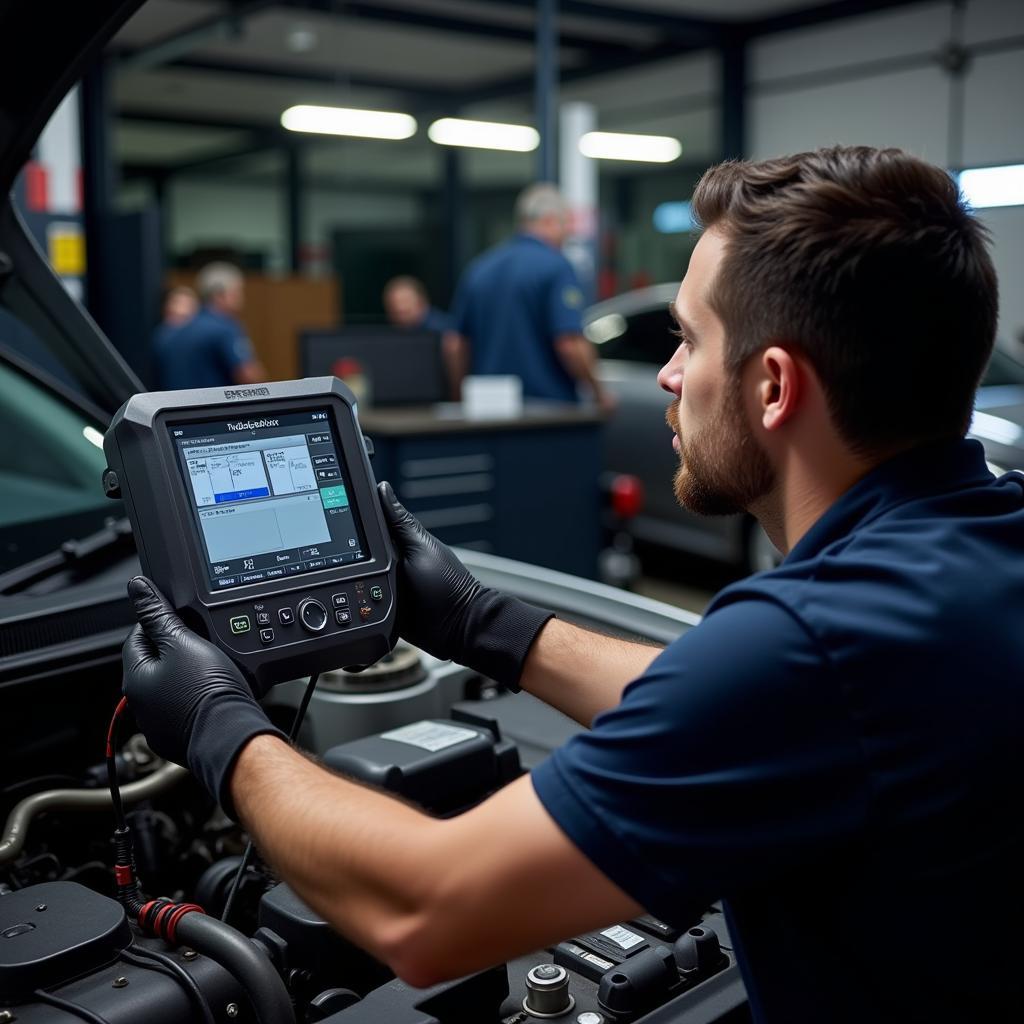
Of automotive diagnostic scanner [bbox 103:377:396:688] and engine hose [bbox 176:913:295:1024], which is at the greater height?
automotive diagnostic scanner [bbox 103:377:396:688]

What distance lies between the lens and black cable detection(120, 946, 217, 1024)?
1.06m

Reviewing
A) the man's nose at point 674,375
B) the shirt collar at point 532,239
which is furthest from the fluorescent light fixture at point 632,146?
the man's nose at point 674,375

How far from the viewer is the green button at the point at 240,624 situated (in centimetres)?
116

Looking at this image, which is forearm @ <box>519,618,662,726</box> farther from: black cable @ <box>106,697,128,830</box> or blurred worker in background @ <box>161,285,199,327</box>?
blurred worker in background @ <box>161,285,199,327</box>

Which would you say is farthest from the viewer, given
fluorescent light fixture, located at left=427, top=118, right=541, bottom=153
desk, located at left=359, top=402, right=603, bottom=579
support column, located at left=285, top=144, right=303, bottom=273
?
support column, located at left=285, top=144, right=303, bottom=273

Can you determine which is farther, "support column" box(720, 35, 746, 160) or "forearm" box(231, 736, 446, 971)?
"support column" box(720, 35, 746, 160)

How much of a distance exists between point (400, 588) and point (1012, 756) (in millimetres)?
716

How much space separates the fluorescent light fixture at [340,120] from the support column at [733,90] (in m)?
2.57

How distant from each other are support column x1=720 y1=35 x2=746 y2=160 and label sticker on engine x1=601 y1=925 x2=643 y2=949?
9081mm

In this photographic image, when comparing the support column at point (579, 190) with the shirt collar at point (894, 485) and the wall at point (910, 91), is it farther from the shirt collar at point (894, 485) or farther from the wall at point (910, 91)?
the shirt collar at point (894, 485)

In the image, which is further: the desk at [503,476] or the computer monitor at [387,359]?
the computer monitor at [387,359]

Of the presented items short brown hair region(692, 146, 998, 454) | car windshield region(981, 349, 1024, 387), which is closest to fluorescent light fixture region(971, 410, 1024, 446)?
car windshield region(981, 349, 1024, 387)

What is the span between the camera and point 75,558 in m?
1.56

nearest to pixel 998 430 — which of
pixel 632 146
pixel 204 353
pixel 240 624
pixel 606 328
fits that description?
pixel 606 328
